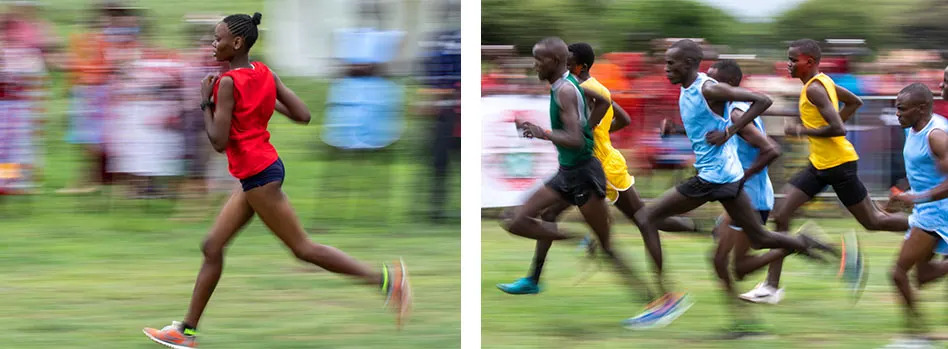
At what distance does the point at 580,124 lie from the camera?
7.23 m

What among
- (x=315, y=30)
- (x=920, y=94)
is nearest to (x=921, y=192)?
(x=920, y=94)

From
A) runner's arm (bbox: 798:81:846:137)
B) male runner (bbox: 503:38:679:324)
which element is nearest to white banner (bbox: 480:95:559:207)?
male runner (bbox: 503:38:679:324)

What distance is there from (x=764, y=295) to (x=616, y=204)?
3.24 feet

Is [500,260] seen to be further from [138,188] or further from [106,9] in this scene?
[106,9]

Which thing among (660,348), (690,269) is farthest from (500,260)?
→ (660,348)

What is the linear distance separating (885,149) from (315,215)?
15.3 feet

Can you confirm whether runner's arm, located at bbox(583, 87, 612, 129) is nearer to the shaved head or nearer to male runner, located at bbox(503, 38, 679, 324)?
male runner, located at bbox(503, 38, 679, 324)

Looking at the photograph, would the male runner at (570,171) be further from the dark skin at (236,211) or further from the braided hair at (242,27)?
the braided hair at (242,27)

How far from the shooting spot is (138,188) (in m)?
10.8

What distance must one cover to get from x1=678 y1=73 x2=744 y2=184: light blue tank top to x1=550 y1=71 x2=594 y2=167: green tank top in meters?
0.52

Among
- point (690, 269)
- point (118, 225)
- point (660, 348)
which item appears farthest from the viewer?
point (118, 225)

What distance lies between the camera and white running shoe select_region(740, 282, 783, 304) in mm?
7941

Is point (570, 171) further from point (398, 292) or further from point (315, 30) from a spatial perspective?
point (315, 30)

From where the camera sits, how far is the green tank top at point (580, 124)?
7.27 metres
